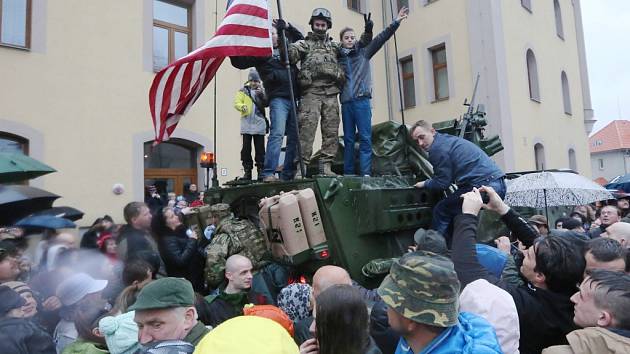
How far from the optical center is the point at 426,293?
186 cm

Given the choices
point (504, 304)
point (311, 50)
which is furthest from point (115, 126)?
point (504, 304)

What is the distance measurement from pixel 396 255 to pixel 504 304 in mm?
2768

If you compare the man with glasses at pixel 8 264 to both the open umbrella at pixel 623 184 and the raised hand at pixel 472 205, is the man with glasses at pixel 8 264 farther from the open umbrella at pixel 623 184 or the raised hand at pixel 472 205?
the open umbrella at pixel 623 184

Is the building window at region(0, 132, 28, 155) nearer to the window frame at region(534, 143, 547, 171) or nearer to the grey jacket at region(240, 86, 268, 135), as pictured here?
the grey jacket at region(240, 86, 268, 135)

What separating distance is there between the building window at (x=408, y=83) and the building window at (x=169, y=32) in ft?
27.1

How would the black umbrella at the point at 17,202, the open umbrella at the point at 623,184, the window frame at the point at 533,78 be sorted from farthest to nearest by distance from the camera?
the window frame at the point at 533,78
the open umbrella at the point at 623,184
the black umbrella at the point at 17,202

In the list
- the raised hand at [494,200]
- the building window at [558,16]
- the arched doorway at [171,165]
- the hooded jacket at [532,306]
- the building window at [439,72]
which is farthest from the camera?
the building window at [558,16]

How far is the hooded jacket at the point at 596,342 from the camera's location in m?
1.79

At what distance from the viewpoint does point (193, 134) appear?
11359mm

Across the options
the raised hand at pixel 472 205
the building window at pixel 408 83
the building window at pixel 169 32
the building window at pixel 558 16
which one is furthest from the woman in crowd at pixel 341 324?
the building window at pixel 558 16

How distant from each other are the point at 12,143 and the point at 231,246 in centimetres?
651

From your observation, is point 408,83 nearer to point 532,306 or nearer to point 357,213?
point 357,213

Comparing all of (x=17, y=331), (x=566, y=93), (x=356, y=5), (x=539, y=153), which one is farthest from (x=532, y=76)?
(x=17, y=331)

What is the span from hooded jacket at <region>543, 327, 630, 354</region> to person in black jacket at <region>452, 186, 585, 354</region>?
0.61 m
